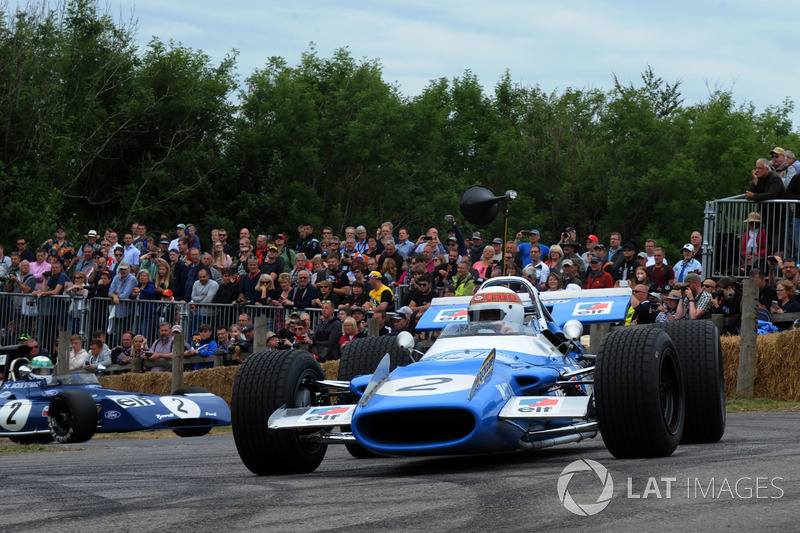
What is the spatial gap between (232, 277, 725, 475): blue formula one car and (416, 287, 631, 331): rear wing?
55 cm

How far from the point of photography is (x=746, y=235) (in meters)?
17.7

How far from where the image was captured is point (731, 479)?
21.8 ft

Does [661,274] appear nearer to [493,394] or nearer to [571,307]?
[571,307]

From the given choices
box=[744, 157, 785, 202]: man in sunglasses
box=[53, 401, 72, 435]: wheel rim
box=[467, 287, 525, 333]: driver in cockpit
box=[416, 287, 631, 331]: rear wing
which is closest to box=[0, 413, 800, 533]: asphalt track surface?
box=[467, 287, 525, 333]: driver in cockpit

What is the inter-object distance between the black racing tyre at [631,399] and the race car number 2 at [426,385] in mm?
908

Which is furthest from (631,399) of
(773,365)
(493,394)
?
(773,365)

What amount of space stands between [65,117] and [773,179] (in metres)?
27.3

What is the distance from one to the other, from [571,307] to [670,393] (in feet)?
7.63

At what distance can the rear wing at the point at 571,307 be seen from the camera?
1061 centimetres

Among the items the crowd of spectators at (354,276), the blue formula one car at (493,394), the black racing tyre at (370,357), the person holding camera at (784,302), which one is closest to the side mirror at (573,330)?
the blue formula one car at (493,394)

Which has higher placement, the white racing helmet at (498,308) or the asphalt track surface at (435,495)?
the white racing helmet at (498,308)

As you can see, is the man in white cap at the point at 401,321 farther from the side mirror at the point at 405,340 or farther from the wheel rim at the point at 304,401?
the wheel rim at the point at 304,401

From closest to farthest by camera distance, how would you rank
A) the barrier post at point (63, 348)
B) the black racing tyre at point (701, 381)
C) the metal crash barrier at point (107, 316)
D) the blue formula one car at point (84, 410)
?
the black racing tyre at point (701, 381), the blue formula one car at point (84, 410), the metal crash barrier at point (107, 316), the barrier post at point (63, 348)

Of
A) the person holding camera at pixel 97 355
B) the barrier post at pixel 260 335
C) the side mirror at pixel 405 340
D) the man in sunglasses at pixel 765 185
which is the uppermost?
the man in sunglasses at pixel 765 185
